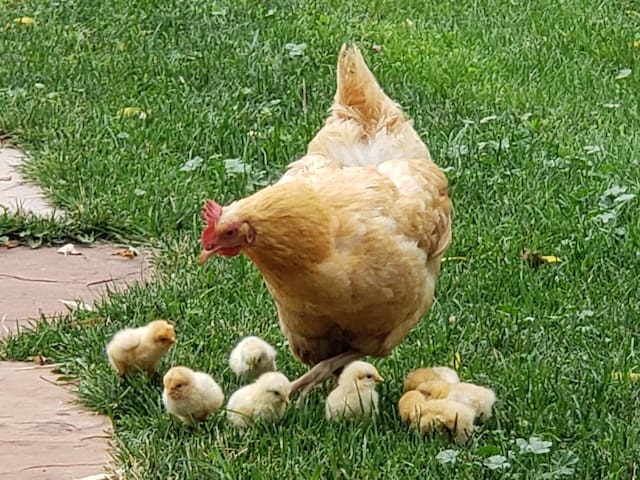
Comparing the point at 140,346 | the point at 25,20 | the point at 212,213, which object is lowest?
the point at 25,20

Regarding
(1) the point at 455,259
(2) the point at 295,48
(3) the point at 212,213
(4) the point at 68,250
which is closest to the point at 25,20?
(2) the point at 295,48

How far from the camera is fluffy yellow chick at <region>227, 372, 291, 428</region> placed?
394cm

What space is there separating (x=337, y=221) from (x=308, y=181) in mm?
272

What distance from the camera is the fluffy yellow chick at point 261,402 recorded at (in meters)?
3.94

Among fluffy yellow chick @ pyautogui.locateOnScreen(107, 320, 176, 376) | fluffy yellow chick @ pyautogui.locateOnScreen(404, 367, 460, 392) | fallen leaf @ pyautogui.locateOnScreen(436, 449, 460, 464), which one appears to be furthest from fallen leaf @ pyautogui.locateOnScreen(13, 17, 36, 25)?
fallen leaf @ pyautogui.locateOnScreen(436, 449, 460, 464)

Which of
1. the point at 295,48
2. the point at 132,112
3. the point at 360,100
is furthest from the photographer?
the point at 295,48

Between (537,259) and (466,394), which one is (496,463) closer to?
(466,394)

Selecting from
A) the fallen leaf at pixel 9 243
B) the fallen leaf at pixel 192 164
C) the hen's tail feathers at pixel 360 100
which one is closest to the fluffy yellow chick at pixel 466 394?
the hen's tail feathers at pixel 360 100

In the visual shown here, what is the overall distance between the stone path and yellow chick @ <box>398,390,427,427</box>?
87 centimetres

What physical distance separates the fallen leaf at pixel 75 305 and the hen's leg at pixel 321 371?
101 centimetres

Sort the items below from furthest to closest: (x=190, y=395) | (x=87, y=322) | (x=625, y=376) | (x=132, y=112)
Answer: (x=132, y=112)
(x=87, y=322)
(x=625, y=376)
(x=190, y=395)

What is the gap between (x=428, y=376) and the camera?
419 cm

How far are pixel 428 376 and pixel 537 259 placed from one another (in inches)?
55.1

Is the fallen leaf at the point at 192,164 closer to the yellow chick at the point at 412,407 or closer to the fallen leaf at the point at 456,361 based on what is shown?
the fallen leaf at the point at 456,361
